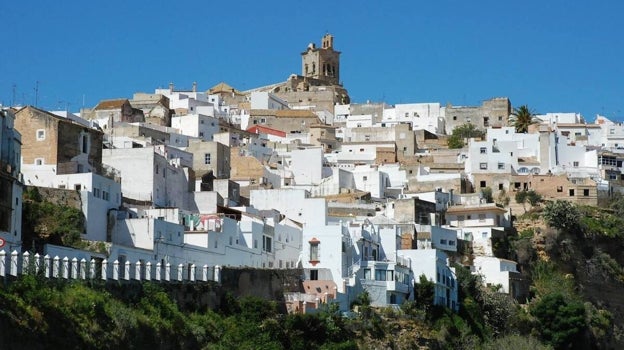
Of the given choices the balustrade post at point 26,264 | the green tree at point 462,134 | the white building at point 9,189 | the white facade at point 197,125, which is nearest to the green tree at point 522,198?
the green tree at point 462,134

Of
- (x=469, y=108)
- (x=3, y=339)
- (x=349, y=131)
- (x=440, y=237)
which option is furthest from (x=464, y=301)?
(x=469, y=108)

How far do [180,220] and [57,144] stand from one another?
664cm

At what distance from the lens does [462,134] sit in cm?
10138

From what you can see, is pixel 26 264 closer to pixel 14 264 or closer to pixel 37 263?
pixel 37 263

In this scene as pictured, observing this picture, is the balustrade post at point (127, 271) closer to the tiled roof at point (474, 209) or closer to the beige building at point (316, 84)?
the tiled roof at point (474, 209)

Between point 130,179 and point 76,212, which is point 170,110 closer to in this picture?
point 130,179

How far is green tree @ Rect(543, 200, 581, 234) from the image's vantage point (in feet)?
240

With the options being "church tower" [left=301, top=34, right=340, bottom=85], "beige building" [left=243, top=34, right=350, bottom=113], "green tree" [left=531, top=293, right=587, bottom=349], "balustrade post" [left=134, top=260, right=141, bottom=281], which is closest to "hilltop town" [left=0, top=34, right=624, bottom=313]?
"balustrade post" [left=134, top=260, right=141, bottom=281]

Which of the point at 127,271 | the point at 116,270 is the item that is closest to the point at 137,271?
the point at 127,271

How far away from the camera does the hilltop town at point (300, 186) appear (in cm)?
5509

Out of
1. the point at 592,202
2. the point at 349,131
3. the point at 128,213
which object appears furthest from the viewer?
the point at 349,131

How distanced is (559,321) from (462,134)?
120 ft

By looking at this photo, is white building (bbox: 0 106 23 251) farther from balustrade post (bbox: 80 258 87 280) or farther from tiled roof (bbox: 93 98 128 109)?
tiled roof (bbox: 93 98 128 109)

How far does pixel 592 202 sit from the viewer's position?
78.8m
